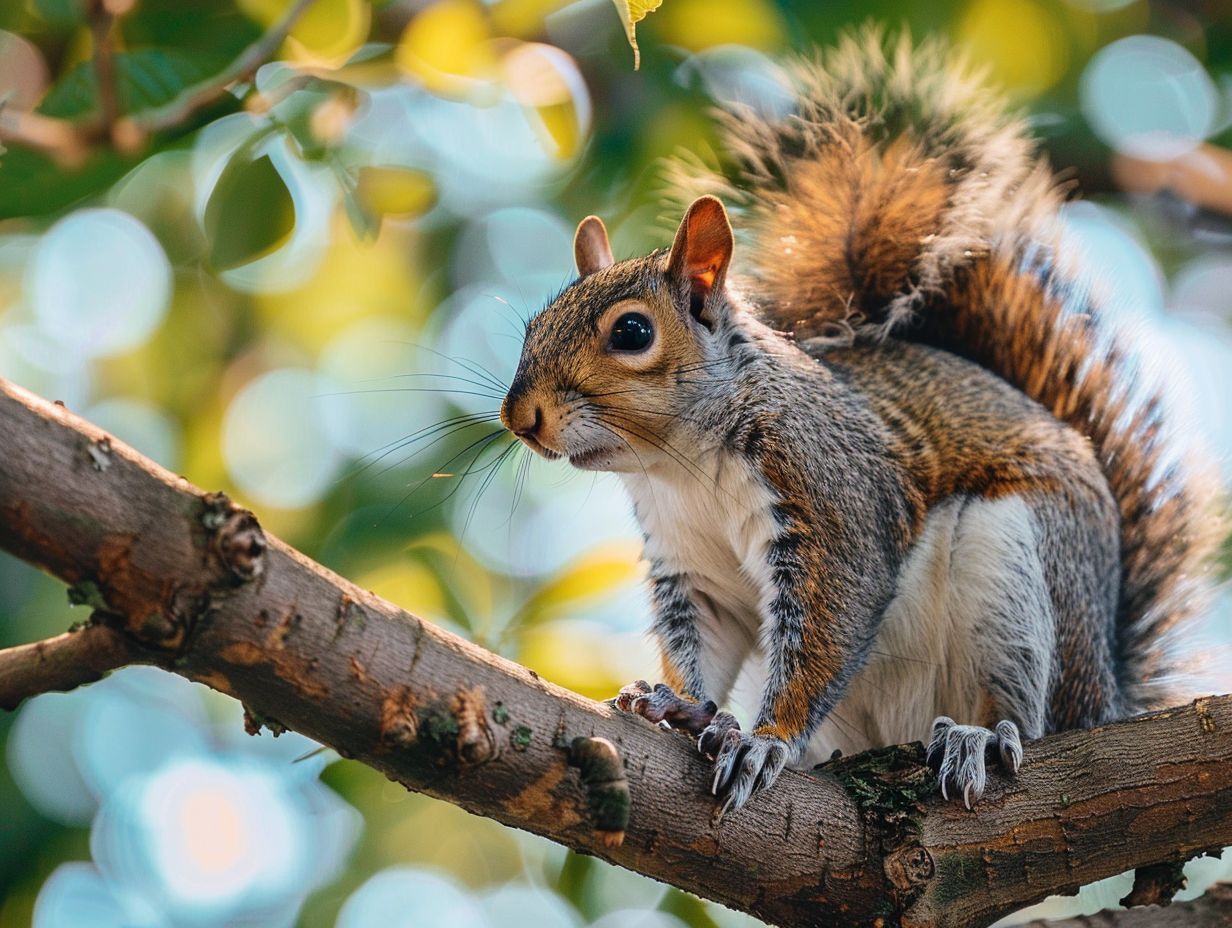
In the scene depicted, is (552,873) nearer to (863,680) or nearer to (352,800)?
(352,800)

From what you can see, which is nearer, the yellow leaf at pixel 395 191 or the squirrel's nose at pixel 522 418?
the squirrel's nose at pixel 522 418

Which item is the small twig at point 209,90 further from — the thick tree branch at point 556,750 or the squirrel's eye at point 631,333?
the thick tree branch at point 556,750

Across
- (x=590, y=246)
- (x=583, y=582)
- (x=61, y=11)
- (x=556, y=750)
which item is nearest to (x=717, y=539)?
(x=583, y=582)

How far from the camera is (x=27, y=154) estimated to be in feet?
7.60

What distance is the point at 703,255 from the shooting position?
2.64 m

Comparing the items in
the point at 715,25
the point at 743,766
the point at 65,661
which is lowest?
the point at 65,661

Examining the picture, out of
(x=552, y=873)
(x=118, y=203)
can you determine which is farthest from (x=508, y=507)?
(x=118, y=203)

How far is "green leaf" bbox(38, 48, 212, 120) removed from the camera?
2309 millimetres

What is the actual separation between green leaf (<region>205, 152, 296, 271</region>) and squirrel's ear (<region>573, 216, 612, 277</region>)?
1.08m

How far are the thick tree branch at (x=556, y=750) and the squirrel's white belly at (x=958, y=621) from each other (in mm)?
330

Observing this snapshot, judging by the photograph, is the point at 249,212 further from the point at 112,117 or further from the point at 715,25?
the point at 715,25

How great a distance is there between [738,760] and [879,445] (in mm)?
947

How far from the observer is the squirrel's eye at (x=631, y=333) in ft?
8.29

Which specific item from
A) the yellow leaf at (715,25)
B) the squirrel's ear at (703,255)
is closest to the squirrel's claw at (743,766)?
the squirrel's ear at (703,255)
